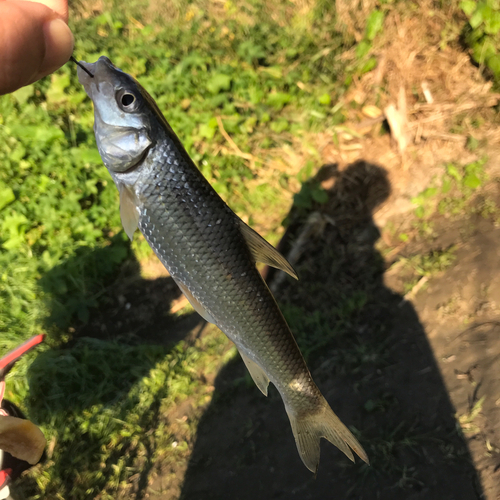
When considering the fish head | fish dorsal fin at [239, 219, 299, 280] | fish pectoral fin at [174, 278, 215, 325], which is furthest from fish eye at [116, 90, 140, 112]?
fish pectoral fin at [174, 278, 215, 325]

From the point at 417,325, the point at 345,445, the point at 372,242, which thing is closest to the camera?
the point at 345,445

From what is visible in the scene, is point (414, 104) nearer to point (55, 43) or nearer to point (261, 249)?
point (261, 249)

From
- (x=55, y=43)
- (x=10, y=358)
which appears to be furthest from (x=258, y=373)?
(x=10, y=358)

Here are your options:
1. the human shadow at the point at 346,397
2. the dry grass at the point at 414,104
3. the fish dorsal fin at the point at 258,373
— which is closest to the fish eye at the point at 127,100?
the fish dorsal fin at the point at 258,373

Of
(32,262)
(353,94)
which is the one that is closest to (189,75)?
(353,94)

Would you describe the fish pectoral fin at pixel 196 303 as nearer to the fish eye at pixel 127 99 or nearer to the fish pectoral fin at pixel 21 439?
the fish eye at pixel 127 99

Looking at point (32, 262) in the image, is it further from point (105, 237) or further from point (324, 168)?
point (324, 168)
